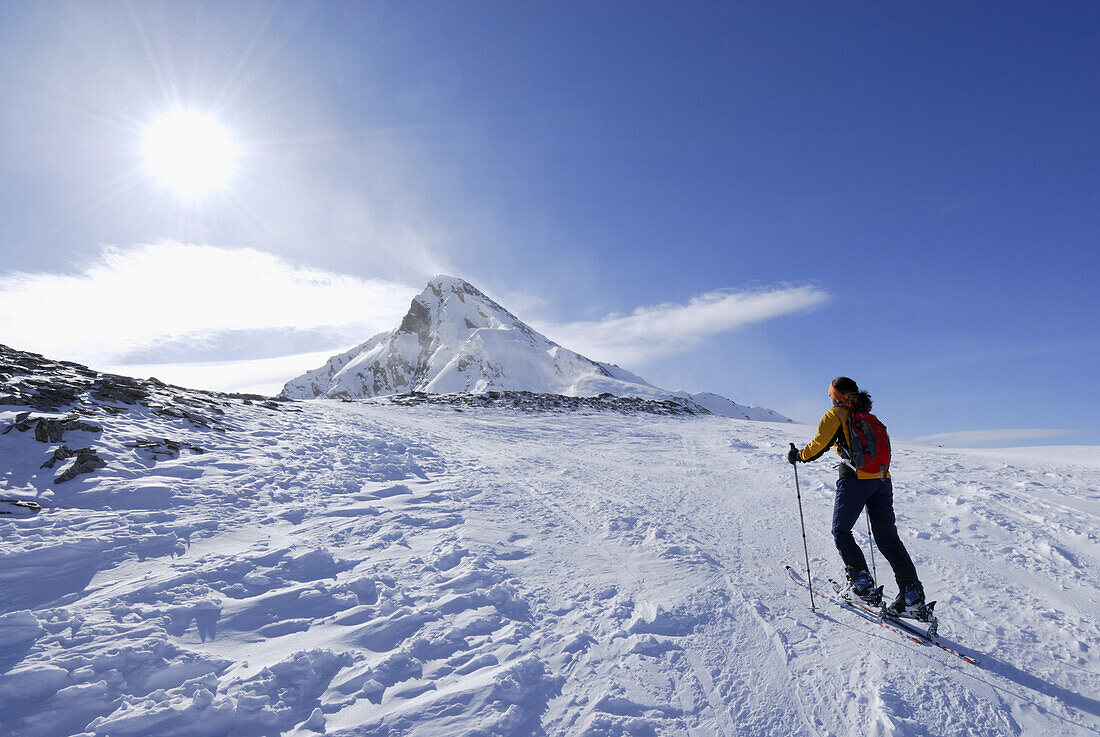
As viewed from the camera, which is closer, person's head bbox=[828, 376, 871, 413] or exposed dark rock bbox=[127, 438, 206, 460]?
person's head bbox=[828, 376, 871, 413]

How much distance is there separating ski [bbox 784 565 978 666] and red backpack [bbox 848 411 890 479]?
1.36 meters

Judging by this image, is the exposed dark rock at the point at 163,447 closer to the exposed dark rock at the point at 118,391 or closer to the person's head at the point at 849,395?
the exposed dark rock at the point at 118,391

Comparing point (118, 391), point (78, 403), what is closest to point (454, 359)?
point (118, 391)

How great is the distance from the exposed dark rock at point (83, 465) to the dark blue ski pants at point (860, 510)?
32.3ft

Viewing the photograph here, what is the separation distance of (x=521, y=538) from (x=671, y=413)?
1094 inches

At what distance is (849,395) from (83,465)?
10.3m

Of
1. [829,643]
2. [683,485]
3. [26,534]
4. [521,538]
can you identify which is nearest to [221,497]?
[26,534]

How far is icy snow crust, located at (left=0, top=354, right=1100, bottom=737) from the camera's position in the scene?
3039 millimetres

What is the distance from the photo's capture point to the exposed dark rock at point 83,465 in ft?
20.2

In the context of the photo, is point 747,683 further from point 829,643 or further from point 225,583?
point 225,583

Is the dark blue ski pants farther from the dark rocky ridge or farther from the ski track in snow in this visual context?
the dark rocky ridge

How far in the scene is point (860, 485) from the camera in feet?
15.3

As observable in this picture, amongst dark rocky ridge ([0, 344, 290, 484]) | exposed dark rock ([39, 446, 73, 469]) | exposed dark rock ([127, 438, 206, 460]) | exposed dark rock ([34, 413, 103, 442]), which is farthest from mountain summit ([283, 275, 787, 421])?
exposed dark rock ([39, 446, 73, 469])

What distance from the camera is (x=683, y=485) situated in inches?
394
